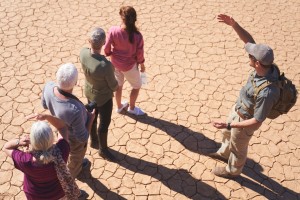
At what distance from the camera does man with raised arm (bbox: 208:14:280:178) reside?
335cm

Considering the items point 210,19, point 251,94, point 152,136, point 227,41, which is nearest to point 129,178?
point 152,136

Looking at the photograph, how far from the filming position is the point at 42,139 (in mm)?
2742

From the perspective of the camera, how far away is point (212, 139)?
5.32 m

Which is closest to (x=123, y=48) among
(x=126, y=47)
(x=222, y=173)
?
(x=126, y=47)

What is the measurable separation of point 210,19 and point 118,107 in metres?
4.06

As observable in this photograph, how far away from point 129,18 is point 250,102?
1.91 metres

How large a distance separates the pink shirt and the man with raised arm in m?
1.23

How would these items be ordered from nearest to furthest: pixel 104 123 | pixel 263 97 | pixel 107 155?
pixel 263 97 < pixel 104 123 < pixel 107 155

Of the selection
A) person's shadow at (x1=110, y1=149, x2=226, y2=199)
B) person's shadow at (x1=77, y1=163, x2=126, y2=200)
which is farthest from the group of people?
person's shadow at (x1=110, y1=149, x2=226, y2=199)

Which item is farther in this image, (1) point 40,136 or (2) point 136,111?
(2) point 136,111

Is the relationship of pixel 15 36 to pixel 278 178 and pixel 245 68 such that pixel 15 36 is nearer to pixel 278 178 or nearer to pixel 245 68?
pixel 245 68

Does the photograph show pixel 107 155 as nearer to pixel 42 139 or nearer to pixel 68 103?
pixel 68 103

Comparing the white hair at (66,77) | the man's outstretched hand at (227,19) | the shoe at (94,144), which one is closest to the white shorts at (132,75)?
the shoe at (94,144)

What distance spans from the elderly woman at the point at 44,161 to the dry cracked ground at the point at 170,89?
1.28 m
